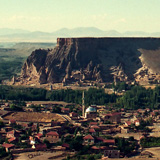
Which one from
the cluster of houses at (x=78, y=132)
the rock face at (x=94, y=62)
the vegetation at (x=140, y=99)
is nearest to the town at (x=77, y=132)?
the cluster of houses at (x=78, y=132)

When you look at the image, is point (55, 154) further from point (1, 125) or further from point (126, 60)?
point (126, 60)

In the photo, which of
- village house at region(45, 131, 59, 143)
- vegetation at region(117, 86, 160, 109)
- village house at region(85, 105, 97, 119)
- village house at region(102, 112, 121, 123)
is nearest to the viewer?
village house at region(45, 131, 59, 143)

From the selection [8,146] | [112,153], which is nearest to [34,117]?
[8,146]

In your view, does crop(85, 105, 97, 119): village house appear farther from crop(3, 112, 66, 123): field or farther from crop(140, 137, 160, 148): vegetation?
crop(140, 137, 160, 148): vegetation

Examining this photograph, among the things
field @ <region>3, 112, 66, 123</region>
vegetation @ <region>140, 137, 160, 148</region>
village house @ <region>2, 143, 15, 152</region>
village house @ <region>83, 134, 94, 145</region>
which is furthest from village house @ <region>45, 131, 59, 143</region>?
field @ <region>3, 112, 66, 123</region>

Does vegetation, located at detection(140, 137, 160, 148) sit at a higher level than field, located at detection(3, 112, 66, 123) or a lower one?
lower

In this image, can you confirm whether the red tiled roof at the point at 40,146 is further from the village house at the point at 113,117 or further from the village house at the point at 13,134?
the village house at the point at 113,117
